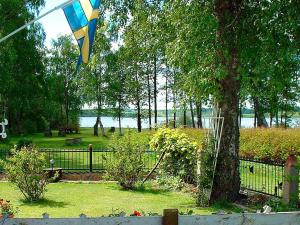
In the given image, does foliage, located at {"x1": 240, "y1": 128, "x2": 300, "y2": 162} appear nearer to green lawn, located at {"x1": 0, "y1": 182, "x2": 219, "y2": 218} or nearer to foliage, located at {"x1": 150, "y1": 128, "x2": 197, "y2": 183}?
foliage, located at {"x1": 150, "y1": 128, "x2": 197, "y2": 183}

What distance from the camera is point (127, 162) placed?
1488 cm

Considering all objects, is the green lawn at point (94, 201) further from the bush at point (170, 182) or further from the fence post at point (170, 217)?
the fence post at point (170, 217)

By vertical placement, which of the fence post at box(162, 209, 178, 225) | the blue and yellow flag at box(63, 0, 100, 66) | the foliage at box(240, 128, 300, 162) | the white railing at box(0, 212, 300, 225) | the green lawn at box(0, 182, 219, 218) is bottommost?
the green lawn at box(0, 182, 219, 218)

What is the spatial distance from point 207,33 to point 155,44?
14.4 ft

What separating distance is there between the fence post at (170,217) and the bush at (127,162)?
32.5 feet

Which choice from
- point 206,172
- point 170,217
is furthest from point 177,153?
point 170,217

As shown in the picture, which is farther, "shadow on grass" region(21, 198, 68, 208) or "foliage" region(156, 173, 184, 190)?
"foliage" region(156, 173, 184, 190)

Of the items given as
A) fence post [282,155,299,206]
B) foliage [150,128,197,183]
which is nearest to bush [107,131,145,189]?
foliage [150,128,197,183]

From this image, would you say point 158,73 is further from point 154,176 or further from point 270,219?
point 270,219

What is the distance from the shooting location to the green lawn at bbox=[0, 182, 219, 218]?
442 inches

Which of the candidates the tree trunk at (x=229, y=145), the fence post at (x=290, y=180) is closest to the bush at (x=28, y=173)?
the tree trunk at (x=229, y=145)

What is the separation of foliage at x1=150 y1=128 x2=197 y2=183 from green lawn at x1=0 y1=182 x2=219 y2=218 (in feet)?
3.99

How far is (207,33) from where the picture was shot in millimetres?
10242

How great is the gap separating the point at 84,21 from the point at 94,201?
239 inches
